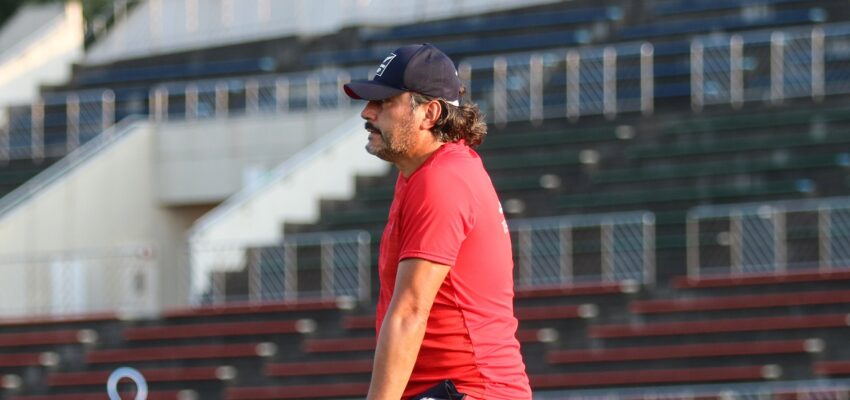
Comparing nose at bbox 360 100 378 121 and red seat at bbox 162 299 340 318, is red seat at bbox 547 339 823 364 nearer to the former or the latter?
red seat at bbox 162 299 340 318

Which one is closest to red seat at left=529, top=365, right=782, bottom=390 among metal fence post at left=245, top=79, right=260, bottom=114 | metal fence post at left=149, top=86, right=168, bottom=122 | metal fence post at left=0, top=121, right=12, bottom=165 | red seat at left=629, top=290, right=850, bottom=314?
red seat at left=629, top=290, right=850, bottom=314

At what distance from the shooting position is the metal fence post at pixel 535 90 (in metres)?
20.0

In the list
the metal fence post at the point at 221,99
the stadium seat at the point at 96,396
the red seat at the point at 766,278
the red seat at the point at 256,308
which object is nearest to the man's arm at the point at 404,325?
the red seat at the point at 766,278

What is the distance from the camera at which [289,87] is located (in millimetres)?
22234

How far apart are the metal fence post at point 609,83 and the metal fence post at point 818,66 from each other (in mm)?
1989

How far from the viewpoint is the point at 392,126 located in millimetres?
4684

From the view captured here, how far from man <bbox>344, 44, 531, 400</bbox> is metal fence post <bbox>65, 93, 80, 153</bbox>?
1832 cm

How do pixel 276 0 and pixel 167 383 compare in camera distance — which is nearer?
pixel 167 383

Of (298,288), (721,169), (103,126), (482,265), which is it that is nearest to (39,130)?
(103,126)

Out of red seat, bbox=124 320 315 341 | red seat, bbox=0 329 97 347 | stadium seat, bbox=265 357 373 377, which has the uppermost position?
red seat, bbox=124 320 315 341

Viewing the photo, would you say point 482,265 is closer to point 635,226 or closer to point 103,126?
point 635,226

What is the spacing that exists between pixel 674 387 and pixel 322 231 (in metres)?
5.40

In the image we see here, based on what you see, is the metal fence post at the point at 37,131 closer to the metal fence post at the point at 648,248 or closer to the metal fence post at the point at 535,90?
the metal fence post at the point at 535,90

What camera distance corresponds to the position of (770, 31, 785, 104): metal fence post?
19141 millimetres
